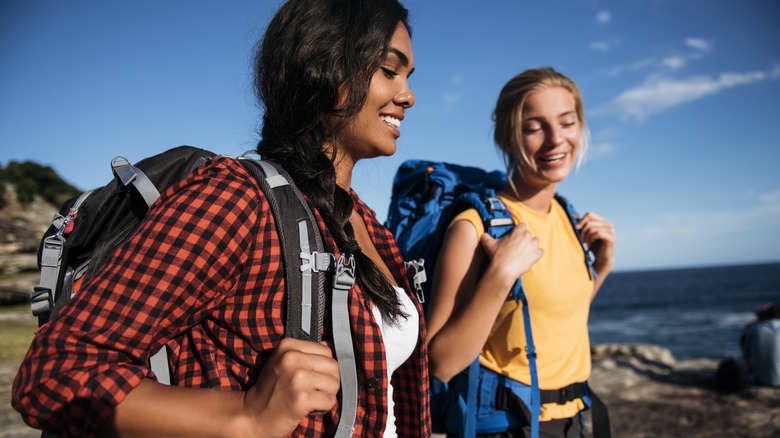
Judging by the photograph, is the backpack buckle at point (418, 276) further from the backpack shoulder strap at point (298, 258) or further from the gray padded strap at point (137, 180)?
the gray padded strap at point (137, 180)

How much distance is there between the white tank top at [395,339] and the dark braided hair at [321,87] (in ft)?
0.15

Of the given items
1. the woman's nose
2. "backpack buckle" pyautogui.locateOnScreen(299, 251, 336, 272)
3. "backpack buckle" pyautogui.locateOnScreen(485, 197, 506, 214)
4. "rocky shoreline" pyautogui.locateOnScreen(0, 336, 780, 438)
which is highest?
the woman's nose

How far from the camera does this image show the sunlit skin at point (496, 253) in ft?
6.91

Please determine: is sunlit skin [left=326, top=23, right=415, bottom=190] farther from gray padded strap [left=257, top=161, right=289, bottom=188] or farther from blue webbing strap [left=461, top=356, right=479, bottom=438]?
blue webbing strap [left=461, top=356, right=479, bottom=438]

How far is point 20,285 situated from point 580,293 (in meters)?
11.8

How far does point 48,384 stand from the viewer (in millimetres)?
894

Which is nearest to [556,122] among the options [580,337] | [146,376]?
[580,337]

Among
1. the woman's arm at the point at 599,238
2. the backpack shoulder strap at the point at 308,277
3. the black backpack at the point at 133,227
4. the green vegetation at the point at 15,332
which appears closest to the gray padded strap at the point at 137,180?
the black backpack at the point at 133,227

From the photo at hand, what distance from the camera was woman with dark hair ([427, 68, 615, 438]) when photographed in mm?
2143

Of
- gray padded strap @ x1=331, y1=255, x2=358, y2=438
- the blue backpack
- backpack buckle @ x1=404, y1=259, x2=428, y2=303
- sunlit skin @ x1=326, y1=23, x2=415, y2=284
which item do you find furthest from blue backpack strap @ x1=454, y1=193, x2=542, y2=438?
gray padded strap @ x1=331, y1=255, x2=358, y2=438

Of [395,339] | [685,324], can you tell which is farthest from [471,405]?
[685,324]

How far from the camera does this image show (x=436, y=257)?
2490 mm

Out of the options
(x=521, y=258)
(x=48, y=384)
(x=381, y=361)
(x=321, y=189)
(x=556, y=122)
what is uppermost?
(x=556, y=122)

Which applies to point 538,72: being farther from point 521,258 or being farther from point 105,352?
point 105,352
